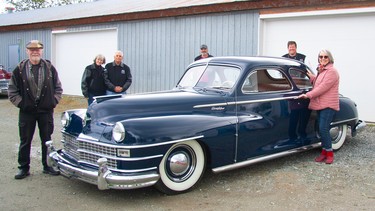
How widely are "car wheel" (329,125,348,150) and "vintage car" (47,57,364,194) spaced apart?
519 mm

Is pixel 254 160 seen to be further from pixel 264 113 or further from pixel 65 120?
pixel 65 120

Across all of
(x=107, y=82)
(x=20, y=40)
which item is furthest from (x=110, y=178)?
(x=20, y=40)

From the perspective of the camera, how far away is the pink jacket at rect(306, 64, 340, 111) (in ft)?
19.4

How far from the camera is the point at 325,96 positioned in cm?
597

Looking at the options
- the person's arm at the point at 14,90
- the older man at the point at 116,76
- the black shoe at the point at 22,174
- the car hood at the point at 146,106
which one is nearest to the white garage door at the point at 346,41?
the older man at the point at 116,76

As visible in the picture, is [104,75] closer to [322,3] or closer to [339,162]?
[339,162]

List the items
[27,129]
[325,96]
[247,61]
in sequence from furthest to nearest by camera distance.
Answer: [325,96]
[247,61]
[27,129]

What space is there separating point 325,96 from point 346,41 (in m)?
3.83

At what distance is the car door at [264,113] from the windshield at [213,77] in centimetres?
21

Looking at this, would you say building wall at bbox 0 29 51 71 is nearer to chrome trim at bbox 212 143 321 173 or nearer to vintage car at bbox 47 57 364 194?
vintage car at bbox 47 57 364 194

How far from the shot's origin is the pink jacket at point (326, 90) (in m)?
5.90

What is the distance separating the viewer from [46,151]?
219 inches

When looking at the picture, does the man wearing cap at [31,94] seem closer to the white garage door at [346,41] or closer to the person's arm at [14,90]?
the person's arm at [14,90]

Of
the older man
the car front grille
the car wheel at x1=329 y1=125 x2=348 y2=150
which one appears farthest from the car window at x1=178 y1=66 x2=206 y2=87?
the car wheel at x1=329 y1=125 x2=348 y2=150
